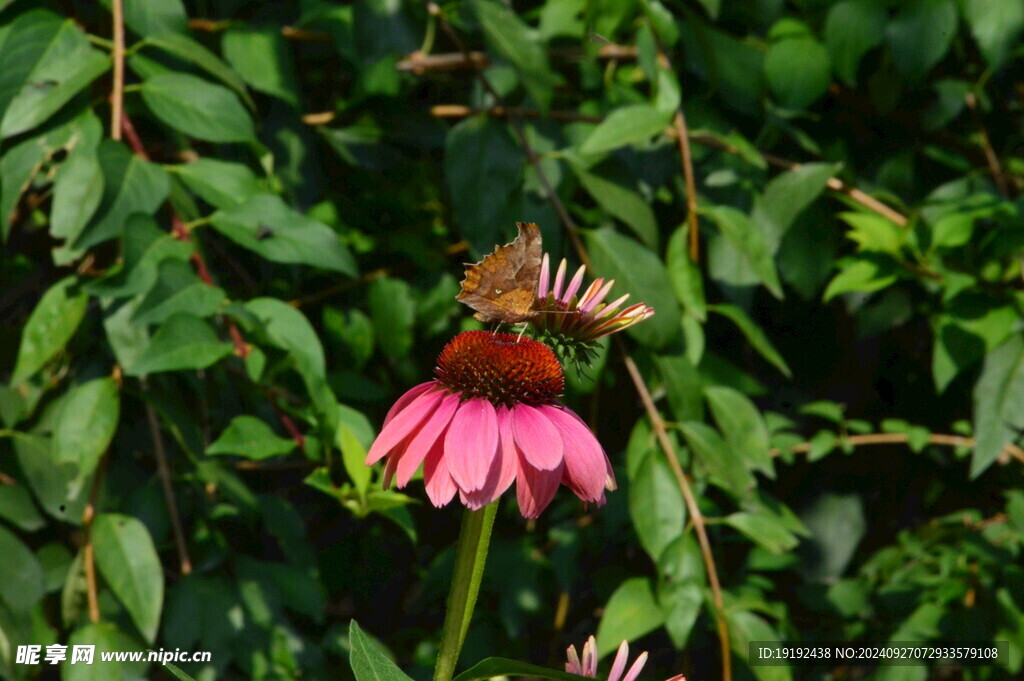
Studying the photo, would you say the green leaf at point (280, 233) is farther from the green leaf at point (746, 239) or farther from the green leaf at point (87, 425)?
the green leaf at point (746, 239)

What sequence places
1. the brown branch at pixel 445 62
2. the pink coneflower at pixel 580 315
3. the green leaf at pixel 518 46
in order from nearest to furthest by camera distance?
the pink coneflower at pixel 580 315 → the green leaf at pixel 518 46 → the brown branch at pixel 445 62

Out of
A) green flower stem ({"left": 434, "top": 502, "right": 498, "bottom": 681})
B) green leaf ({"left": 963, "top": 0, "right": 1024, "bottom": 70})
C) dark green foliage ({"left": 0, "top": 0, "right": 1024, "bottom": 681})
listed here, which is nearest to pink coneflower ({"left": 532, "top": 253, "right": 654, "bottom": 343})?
green flower stem ({"left": 434, "top": 502, "right": 498, "bottom": 681})

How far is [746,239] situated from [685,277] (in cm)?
9

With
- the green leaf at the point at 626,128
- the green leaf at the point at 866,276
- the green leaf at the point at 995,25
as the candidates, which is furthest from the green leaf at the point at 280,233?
the green leaf at the point at 995,25

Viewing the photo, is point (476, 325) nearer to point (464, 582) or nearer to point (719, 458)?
point (719, 458)

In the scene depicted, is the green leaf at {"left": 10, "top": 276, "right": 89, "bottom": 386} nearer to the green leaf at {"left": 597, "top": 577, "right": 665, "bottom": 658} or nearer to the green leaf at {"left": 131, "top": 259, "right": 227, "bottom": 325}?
the green leaf at {"left": 131, "top": 259, "right": 227, "bottom": 325}

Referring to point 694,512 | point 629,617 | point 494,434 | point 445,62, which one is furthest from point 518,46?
point 494,434

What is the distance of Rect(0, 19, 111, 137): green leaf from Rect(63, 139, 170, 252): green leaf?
0.07 m

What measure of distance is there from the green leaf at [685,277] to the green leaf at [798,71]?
0.30 m

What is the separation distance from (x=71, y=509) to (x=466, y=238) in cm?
56

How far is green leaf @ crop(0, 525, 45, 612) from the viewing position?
3.67 feet

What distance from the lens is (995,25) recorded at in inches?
54.0

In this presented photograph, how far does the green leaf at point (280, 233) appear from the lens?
1037 mm

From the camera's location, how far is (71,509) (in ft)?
3.74
